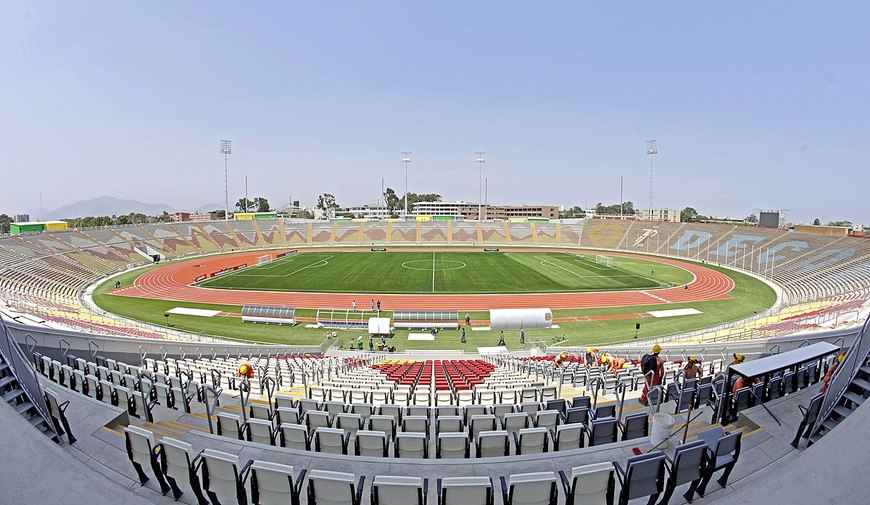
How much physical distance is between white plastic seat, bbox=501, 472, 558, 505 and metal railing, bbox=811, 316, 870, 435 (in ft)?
10.9

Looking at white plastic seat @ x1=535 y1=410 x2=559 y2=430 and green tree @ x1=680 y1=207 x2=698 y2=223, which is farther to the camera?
green tree @ x1=680 y1=207 x2=698 y2=223

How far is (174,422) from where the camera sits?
248 inches

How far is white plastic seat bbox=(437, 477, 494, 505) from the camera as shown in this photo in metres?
3.83

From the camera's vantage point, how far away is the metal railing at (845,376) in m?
4.74

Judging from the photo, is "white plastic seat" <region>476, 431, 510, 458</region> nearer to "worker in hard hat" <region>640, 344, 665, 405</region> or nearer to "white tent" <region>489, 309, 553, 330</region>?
"worker in hard hat" <region>640, 344, 665, 405</region>

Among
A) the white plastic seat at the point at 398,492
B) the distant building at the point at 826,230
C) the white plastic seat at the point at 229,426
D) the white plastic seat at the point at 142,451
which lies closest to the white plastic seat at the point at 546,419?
the white plastic seat at the point at 398,492

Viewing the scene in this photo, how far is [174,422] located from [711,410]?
812 centimetres

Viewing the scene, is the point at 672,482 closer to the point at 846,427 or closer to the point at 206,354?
the point at 846,427

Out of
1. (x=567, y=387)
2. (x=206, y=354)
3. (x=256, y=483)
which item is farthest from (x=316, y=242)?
(x=256, y=483)

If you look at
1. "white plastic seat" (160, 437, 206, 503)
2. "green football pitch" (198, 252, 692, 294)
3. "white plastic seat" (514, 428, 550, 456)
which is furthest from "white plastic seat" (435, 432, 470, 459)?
"green football pitch" (198, 252, 692, 294)

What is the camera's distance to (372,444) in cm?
527

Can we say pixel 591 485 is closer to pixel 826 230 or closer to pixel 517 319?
pixel 517 319

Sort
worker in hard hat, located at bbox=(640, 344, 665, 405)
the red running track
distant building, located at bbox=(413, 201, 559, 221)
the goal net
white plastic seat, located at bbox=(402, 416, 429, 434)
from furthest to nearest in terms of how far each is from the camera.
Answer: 1. distant building, located at bbox=(413, 201, 559, 221)
2. the goal net
3. the red running track
4. worker in hard hat, located at bbox=(640, 344, 665, 405)
5. white plastic seat, located at bbox=(402, 416, 429, 434)

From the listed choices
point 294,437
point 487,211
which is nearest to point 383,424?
point 294,437
